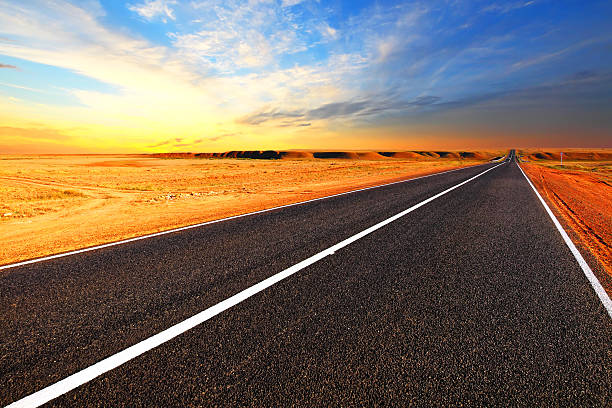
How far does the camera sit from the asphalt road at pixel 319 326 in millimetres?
2119

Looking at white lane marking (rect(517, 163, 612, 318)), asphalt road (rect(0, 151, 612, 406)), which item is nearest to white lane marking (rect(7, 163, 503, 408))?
asphalt road (rect(0, 151, 612, 406))

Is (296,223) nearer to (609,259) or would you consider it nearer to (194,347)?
(194,347)

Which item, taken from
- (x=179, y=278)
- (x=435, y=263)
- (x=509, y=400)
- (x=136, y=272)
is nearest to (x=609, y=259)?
(x=435, y=263)

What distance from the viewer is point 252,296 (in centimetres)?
344

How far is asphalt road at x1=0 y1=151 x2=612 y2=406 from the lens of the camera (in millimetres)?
2119

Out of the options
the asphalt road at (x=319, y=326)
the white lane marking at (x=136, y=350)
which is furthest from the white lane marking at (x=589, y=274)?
the white lane marking at (x=136, y=350)

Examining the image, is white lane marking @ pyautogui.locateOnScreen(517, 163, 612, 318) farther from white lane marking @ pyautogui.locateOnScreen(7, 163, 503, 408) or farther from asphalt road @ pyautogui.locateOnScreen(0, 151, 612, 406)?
white lane marking @ pyautogui.locateOnScreen(7, 163, 503, 408)

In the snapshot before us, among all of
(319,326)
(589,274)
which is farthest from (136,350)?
(589,274)

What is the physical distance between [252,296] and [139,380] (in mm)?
1413

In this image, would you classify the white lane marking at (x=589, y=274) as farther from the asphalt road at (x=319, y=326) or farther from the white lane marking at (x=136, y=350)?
the white lane marking at (x=136, y=350)

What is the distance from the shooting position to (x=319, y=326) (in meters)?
2.85

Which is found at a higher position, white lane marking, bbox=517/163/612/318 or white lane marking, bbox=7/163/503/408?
white lane marking, bbox=7/163/503/408

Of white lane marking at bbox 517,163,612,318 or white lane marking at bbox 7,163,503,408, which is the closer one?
white lane marking at bbox 7,163,503,408

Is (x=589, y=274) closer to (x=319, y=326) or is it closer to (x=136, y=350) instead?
(x=319, y=326)
